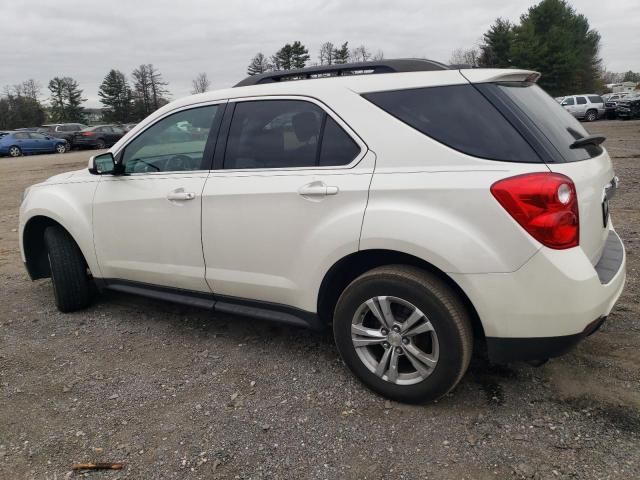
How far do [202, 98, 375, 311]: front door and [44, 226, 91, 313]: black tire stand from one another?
156cm

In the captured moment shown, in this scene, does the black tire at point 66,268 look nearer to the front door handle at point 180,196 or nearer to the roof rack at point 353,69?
the front door handle at point 180,196

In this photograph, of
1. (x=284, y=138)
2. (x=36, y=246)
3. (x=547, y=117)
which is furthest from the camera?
(x=36, y=246)

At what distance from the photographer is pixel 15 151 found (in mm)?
27641

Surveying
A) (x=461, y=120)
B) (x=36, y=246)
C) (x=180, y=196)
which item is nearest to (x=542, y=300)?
(x=461, y=120)

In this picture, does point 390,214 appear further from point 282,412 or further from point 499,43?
point 499,43

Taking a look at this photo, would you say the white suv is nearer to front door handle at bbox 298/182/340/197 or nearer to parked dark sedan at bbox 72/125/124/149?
front door handle at bbox 298/182/340/197

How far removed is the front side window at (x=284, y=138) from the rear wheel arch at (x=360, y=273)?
0.54 m

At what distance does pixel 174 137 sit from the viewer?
3.72 meters

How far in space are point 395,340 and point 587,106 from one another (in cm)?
3252

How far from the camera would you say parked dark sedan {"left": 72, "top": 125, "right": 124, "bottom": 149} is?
29.8 m

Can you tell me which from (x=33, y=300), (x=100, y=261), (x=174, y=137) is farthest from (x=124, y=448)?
(x=33, y=300)

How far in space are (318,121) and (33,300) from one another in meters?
3.48

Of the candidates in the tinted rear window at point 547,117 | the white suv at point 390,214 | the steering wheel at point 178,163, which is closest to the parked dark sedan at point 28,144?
the white suv at point 390,214

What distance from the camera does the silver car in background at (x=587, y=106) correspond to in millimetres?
30078
